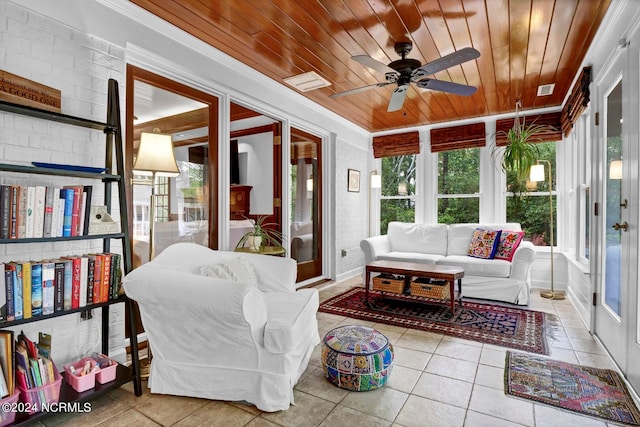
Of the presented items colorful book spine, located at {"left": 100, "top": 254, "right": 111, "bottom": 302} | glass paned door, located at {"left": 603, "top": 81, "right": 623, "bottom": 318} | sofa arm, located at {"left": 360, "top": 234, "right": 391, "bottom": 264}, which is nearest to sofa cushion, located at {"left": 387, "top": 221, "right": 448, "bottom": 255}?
sofa arm, located at {"left": 360, "top": 234, "right": 391, "bottom": 264}

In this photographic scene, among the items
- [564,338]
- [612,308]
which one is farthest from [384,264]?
[612,308]

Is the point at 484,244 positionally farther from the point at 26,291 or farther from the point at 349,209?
the point at 26,291

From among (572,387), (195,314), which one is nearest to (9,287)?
(195,314)

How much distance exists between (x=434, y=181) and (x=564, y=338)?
314cm

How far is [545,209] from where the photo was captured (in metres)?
4.79

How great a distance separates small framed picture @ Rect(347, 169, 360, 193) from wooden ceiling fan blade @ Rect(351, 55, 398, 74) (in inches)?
108

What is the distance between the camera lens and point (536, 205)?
4848 mm

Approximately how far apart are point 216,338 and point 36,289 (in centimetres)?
90

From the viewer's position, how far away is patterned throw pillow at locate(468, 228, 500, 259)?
425 cm

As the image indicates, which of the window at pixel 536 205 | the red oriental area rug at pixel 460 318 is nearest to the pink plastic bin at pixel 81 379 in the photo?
A: the red oriental area rug at pixel 460 318

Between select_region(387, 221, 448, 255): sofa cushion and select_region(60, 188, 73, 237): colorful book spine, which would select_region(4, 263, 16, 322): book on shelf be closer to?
select_region(60, 188, 73, 237): colorful book spine

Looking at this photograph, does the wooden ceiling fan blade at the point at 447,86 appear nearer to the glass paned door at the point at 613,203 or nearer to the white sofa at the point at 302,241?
the glass paned door at the point at 613,203

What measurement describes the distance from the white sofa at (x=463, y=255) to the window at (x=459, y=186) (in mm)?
584

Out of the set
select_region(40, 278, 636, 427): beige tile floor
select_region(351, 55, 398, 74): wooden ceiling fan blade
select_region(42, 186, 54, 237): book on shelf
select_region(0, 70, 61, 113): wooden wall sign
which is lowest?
select_region(40, 278, 636, 427): beige tile floor
